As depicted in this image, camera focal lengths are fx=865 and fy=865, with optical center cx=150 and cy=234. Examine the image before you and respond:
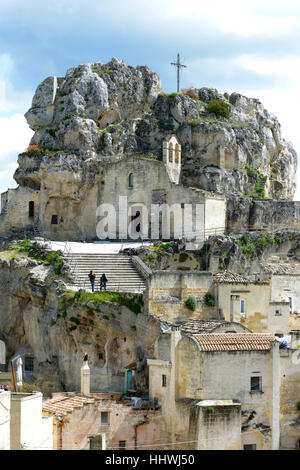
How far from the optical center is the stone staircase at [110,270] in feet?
168

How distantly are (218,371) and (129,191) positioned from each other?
24.9 metres

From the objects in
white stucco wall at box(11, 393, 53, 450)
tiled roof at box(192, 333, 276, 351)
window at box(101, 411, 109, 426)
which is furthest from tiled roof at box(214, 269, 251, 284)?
white stucco wall at box(11, 393, 53, 450)

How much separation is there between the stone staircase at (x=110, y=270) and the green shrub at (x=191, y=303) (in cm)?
294

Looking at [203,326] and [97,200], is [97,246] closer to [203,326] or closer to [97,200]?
[97,200]

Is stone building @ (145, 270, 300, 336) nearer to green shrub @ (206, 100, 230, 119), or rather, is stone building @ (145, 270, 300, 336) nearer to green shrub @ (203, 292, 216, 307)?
green shrub @ (203, 292, 216, 307)

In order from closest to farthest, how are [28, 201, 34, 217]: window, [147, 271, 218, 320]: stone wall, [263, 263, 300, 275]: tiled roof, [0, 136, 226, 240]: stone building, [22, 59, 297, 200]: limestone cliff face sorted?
1. [147, 271, 218, 320]: stone wall
2. [263, 263, 300, 275]: tiled roof
3. [0, 136, 226, 240]: stone building
4. [28, 201, 34, 217]: window
5. [22, 59, 297, 200]: limestone cliff face

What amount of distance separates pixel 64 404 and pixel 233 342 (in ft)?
28.9

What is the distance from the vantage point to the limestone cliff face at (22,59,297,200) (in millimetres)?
65000

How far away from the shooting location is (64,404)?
4228 cm

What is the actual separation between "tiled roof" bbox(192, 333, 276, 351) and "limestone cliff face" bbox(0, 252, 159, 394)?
462 cm

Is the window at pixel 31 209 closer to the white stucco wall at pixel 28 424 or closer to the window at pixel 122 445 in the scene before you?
the window at pixel 122 445

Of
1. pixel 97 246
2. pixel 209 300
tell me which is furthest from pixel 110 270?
pixel 209 300

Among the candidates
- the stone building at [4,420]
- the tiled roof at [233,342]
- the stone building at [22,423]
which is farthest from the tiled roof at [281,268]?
the stone building at [4,420]
